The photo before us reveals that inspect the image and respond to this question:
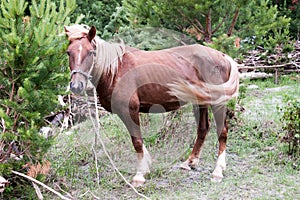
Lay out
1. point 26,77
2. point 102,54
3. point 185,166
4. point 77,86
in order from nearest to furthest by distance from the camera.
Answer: point 77,86 → point 26,77 → point 102,54 → point 185,166

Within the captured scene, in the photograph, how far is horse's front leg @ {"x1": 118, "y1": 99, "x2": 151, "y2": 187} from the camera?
403 centimetres

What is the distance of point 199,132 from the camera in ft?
15.2

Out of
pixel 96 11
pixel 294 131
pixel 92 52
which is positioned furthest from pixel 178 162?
pixel 96 11

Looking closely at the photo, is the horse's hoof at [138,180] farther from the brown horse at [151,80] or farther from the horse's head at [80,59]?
the horse's head at [80,59]

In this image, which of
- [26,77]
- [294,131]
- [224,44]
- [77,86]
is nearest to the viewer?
[77,86]

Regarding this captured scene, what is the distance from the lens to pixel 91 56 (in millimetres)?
3643

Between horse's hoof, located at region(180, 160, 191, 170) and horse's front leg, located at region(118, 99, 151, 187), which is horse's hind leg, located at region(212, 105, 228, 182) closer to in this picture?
horse's hoof, located at region(180, 160, 191, 170)

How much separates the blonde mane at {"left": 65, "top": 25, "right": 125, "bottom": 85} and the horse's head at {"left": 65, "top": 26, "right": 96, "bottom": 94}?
0.12 ft

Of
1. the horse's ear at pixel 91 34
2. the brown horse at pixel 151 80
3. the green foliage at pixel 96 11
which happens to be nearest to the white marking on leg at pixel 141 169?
the brown horse at pixel 151 80

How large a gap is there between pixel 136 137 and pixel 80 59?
1.00 metres

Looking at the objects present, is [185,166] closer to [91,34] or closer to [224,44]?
[91,34]

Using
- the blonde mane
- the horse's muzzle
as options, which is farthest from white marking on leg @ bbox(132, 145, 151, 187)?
the horse's muzzle

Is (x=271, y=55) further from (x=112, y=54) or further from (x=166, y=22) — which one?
(x=112, y=54)

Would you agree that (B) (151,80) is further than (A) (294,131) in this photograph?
No
